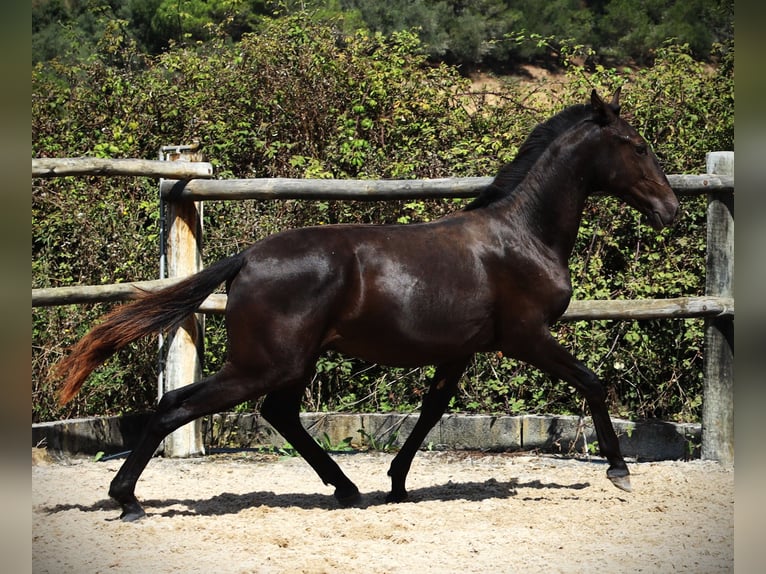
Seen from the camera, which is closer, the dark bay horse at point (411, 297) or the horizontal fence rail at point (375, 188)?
the dark bay horse at point (411, 297)

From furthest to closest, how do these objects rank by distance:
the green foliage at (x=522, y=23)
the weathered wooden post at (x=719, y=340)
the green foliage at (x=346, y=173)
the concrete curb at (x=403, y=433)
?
the green foliage at (x=522, y=23) → the green foliage at (x=346, y=173) → the concrete curb at (x=403, y=433) → the weathered wooden post at (x=719, y=340)

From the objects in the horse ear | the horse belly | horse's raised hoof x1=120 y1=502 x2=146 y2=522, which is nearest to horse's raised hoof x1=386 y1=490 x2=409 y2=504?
the horse belly

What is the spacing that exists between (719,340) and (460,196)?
198 cm

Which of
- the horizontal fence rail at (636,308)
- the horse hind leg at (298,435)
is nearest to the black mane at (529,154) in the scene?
the horizontal fence rail at (636,308)

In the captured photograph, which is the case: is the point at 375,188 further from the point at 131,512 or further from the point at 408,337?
the point at 131,512

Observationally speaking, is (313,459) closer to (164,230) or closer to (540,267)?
(540,267)

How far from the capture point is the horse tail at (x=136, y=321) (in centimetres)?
464

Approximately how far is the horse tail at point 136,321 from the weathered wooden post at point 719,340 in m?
3.27

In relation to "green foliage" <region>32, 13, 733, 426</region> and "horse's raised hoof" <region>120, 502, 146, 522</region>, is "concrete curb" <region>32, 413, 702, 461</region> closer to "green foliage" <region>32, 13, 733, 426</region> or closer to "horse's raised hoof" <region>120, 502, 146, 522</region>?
"green foliage" <region>32, 13, 733, 426</region>

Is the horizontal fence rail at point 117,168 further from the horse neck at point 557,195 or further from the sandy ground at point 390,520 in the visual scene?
the horse neck at point 557,195

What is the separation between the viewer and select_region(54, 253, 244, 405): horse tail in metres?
4.64

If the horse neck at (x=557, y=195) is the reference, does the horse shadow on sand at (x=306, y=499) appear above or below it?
below

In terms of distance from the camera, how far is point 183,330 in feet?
20.5

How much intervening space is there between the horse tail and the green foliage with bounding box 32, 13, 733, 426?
86.6 inches
